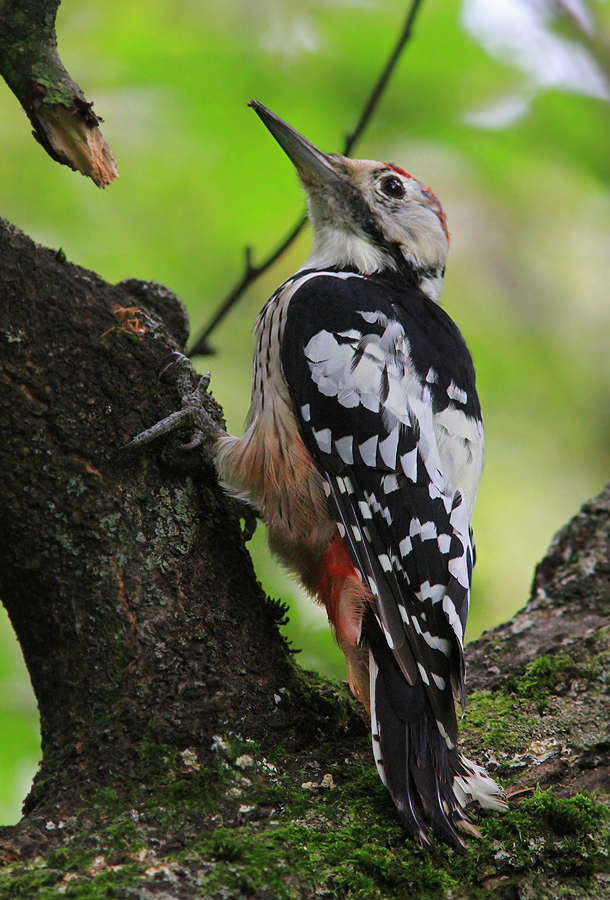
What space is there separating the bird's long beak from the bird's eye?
0.20 m

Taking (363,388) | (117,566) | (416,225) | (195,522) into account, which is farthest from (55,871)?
(416,225)

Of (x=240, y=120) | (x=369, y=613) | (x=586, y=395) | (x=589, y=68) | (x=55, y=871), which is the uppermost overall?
(x=589, y=68)

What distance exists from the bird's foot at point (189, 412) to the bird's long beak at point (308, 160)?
1.15 metres

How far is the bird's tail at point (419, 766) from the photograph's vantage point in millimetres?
1861

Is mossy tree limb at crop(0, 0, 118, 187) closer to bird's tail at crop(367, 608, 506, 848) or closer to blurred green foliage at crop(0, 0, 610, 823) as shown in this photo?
bird's tail at crop(367, 608, 506, 848)

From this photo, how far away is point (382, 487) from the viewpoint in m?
2.46

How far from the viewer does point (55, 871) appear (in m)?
1.59

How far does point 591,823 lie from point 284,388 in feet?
4.99

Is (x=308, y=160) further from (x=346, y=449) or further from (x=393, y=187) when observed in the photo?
(x=346, y=449)

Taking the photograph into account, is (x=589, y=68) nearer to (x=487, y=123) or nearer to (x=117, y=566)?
(x=487, y=123)

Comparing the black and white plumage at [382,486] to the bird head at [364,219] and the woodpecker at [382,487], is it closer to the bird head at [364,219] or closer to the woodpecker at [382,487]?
the woodpecker at [382,487]

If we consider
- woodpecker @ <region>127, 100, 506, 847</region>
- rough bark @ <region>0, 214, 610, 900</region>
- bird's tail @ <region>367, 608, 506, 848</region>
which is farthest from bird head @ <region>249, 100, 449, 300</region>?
bird's tail @ <region>367, 608, 506, 848</region>

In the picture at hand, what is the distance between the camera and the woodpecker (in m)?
2.08

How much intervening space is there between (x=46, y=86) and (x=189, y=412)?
0.91m
